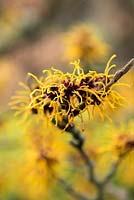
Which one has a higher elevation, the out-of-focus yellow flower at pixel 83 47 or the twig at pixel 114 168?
the out-of-focus yellow flower at pixel 83 47

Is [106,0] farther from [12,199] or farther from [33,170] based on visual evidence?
[33,170]

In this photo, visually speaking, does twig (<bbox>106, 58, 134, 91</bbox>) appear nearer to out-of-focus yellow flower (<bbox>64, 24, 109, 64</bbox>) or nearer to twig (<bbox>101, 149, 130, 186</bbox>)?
twig (<bbox>101, 149, 130, 186</bbox>)

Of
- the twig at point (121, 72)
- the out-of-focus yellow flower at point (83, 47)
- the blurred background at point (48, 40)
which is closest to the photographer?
the twig at point (121, 72)

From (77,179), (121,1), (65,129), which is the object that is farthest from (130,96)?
(121,1)

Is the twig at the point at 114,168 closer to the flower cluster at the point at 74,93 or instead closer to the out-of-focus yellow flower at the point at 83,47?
the flower cluster at the point at 74,93

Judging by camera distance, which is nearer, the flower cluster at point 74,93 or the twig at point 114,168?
the flower cluster at point 74,93

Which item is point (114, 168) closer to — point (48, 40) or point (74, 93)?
point (74, 93)

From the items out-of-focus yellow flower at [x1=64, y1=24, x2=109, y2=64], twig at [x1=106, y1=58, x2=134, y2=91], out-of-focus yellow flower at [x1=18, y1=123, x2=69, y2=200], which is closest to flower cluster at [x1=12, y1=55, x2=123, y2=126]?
twig at [x1=106, y1=58, x2=134, y2=91]

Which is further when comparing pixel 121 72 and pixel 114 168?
pixel 114 168

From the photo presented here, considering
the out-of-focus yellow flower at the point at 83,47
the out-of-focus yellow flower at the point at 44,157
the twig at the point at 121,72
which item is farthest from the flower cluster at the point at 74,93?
the out-of-focus yellow flower at the point at 83,47

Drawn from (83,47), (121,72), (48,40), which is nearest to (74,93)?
(121,72)
